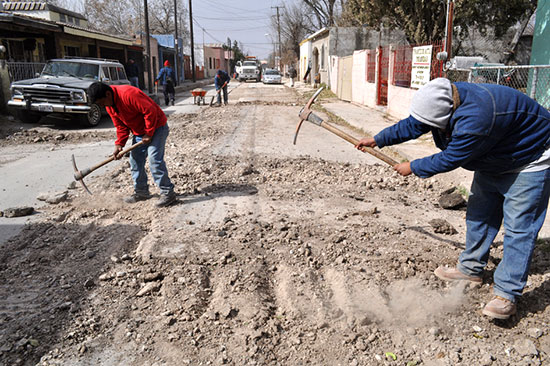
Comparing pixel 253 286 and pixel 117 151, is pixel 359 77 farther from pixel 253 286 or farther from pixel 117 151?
pixel 253 286

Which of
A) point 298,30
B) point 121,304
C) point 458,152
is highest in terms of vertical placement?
point 298,30

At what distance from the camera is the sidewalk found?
639 centimetres

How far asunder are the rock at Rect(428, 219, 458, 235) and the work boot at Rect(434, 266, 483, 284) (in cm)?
104

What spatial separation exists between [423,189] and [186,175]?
11.2 feet

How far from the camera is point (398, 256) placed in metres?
3.89

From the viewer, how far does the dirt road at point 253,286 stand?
109 inches

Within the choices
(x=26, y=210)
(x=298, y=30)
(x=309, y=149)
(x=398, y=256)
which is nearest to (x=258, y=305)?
(x=398, y=256)

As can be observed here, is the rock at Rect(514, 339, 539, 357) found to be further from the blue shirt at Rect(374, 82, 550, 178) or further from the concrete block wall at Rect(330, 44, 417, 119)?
the concrete block wall at Rect(330, 44, 417, 119)

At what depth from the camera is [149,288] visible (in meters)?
3.39

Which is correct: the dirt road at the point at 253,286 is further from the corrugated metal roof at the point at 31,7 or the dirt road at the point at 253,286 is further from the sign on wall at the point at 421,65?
the corrugated metal roof at the point at 31,7

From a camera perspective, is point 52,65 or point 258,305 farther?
point 52,65

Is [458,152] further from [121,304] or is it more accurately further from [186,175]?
[186,175]

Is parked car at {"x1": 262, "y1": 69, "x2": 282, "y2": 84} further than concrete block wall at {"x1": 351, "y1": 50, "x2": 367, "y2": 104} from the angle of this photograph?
Yes

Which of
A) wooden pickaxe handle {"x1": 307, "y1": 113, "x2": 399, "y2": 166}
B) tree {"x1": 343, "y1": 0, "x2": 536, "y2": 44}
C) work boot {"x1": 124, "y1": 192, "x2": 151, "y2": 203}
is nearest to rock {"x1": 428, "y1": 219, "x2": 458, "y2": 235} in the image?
wooden pickaxe handle {"x1": 307, "y1": 113, "x2": 399, "y2": 166}
